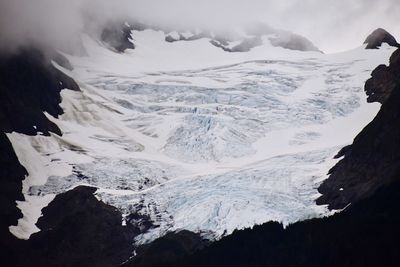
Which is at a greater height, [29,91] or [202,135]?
[29,91]

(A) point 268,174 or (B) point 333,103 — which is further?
(B) point 333,103

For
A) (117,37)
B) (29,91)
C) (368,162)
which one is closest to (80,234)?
(368,162)

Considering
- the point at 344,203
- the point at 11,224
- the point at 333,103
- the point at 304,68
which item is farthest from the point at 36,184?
the point at 304,68

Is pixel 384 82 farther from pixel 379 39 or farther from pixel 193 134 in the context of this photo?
pixel 379 39

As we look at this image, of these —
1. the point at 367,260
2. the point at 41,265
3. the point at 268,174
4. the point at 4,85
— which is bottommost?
the point at 367,260

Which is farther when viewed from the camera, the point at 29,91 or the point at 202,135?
the point at 29,91

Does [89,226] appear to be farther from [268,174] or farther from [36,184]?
[268,174]

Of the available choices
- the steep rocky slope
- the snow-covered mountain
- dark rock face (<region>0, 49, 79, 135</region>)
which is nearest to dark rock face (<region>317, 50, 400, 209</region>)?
the steep rocky slope

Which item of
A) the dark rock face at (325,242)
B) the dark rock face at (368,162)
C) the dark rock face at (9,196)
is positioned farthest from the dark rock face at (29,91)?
the dark rock face at (325,242)
